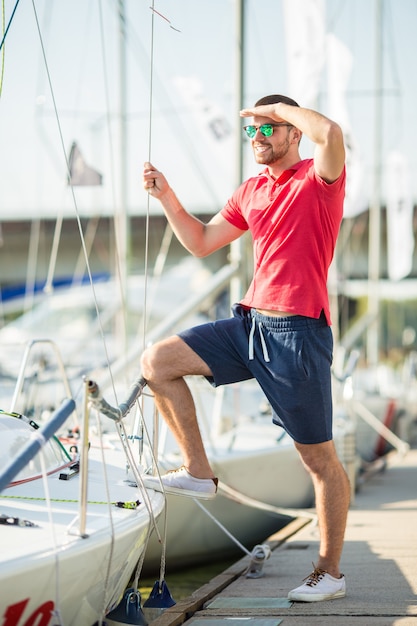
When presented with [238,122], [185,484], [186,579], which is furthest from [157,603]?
[238,122]

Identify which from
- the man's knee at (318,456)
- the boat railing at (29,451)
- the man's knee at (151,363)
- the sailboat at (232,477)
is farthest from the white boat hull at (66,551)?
the sailboat at (232,477)

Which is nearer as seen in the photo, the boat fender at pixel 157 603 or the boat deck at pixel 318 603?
the boat deck at pixel 318 603

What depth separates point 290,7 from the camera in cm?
1111

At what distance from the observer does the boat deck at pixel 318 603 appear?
4191mm

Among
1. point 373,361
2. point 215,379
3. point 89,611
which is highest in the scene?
point 215,379

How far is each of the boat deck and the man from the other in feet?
0.78

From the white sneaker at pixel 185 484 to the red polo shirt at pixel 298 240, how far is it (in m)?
0.79

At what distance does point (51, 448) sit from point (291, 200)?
1.70 meters

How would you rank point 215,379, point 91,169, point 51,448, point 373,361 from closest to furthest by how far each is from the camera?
point 215,379, point 51,448, point 91,169, point 373,361

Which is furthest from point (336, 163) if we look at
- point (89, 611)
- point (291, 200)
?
point (89, 611)

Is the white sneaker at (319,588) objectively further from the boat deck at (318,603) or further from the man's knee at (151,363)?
the man's knee at (151,363)

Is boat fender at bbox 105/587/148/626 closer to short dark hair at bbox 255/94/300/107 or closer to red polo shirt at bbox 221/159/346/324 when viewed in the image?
red polo shirt at bbox 221/159/346/324

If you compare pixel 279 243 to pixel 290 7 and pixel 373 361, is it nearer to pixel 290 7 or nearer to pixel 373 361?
pixel 290 7

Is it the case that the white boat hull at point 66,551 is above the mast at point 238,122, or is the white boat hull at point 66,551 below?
below
